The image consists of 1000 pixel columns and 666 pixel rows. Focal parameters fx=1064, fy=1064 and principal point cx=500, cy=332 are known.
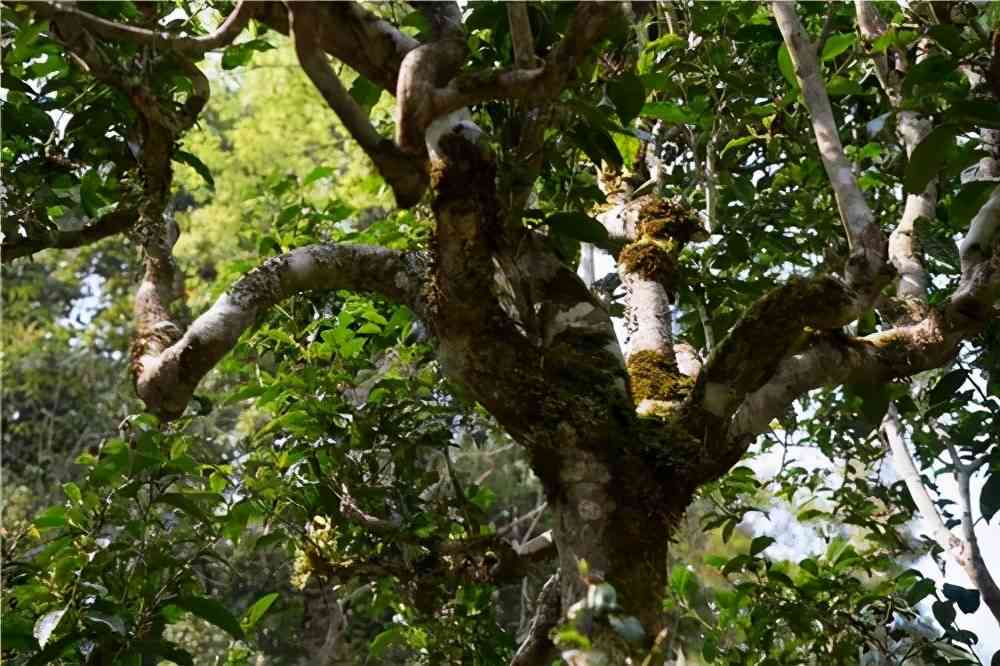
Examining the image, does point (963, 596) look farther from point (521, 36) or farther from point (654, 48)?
point (521, 36)

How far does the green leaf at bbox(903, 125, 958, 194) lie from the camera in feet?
5.85

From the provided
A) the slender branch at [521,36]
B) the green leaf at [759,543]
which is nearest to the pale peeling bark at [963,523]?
the green leaf at [759,543]

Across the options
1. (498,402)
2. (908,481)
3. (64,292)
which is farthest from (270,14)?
(64,292)

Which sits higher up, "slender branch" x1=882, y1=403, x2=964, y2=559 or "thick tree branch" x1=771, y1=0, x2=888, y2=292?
"thick tree branch" x1=771, y1=0, x2=888, y2=292

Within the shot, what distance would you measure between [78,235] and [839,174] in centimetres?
157

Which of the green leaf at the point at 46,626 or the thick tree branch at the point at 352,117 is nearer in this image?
the thick tree branch at the point at 352,117

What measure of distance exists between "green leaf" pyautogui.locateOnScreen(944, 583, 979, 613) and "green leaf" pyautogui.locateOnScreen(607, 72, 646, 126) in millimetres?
1542

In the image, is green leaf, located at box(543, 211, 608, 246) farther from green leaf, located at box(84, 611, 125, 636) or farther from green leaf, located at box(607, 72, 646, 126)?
green leaf, located at box(84, 611, 125, 636)

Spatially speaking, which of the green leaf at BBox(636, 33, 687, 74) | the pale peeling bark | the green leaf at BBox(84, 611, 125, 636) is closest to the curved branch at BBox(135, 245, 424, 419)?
the green leaf at BBox(84, 611, 125, 636)

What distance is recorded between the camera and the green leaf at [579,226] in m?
1.85

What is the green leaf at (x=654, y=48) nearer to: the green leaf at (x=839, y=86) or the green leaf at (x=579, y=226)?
the green leaf at (x=839, y=86)

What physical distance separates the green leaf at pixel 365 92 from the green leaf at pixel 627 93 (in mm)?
425

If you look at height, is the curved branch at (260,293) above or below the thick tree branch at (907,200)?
below

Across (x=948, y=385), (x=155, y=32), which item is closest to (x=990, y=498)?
(x=948, y=385)
